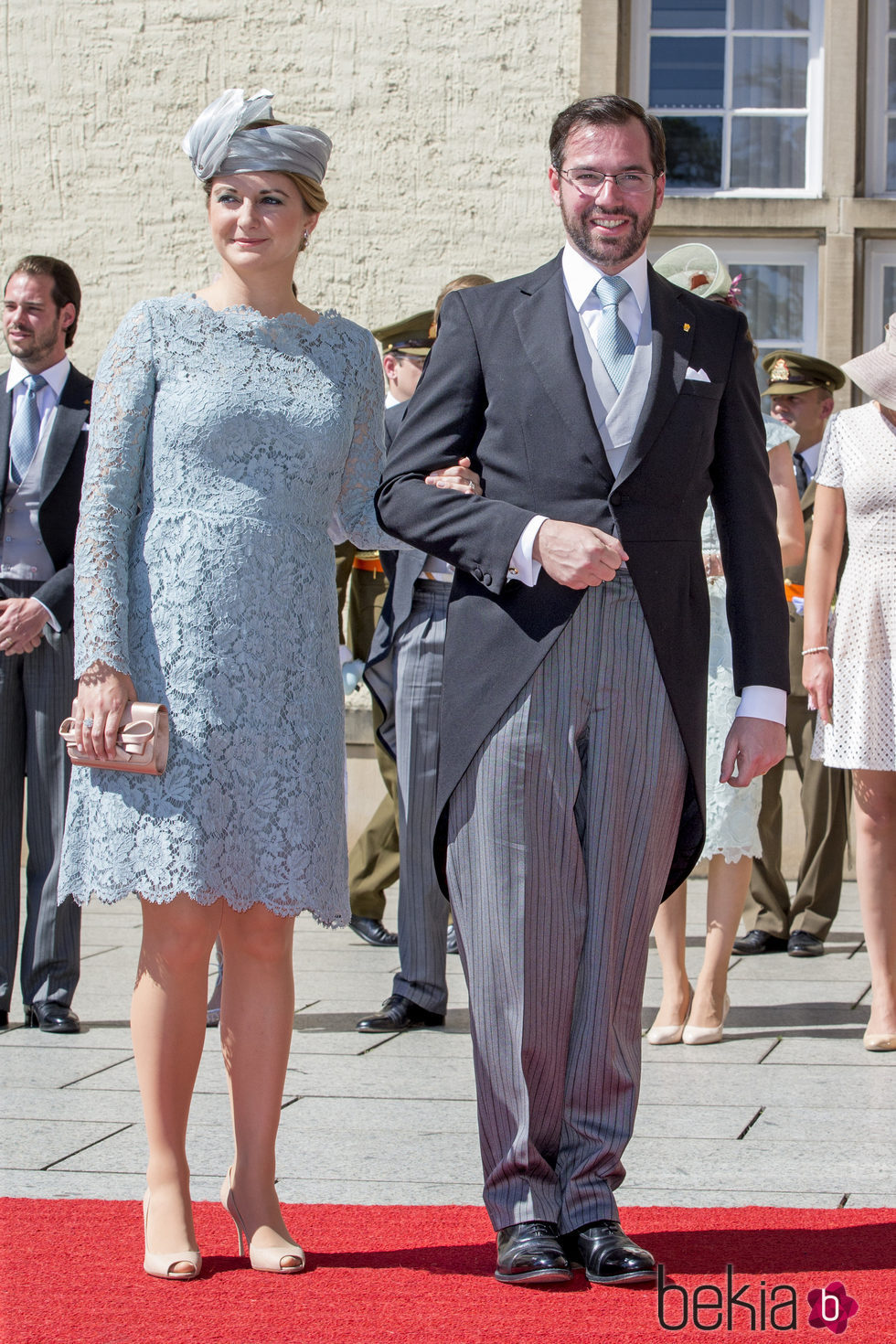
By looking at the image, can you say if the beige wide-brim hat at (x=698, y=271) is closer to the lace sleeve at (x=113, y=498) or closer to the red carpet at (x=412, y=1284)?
the lace sleeve at (x=113, y=498)

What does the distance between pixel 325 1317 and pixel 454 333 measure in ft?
5.68

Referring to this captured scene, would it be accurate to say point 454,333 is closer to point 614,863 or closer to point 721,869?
point 614,863

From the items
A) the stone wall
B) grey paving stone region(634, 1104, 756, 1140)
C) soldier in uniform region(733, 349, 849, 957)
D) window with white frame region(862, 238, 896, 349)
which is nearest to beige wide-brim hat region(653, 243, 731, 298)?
soldier in uniform region(733, 349, 849, 957)

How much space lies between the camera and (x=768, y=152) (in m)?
8.87

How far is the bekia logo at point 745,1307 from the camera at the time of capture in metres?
2.80

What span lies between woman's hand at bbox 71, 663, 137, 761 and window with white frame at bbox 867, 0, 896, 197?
667cm

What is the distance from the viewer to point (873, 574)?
512 centimetres

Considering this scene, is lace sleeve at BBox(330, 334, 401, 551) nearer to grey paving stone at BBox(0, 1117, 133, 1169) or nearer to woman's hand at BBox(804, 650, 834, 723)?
grey paving stone at BBox(0, 1117, 133, 1169)

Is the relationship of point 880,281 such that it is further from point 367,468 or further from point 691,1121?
point 367,468

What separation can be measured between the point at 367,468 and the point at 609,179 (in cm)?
76

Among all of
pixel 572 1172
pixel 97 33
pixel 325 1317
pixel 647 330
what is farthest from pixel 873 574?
pixel 97 33

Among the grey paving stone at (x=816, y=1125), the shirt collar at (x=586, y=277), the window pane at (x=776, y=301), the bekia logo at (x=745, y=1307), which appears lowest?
the grey paving stone at (x=816, y=1125)

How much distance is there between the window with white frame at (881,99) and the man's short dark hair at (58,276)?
466 centimetres

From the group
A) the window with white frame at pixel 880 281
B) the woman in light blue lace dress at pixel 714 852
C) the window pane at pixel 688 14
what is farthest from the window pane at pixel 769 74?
the woman in light blue lace dress at pixel 714 852
